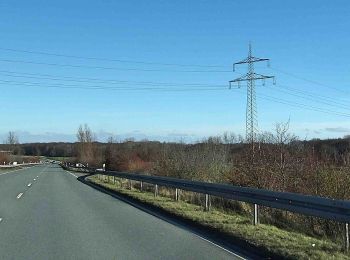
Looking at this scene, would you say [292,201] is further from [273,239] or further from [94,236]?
[94,236]

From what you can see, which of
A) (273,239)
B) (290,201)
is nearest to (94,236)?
(273,239)

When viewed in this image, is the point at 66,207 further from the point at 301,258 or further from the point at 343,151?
the point at 301,258

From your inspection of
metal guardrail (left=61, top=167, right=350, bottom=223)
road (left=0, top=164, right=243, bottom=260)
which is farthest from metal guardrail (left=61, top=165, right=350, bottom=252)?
road (left=0, top=164, right=243, bottom=260)

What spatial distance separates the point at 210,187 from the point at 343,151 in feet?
15.6

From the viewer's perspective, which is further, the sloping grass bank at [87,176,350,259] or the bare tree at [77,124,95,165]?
the bare tree at [77,124,95,165]

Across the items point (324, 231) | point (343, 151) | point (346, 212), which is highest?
point (343, 151)

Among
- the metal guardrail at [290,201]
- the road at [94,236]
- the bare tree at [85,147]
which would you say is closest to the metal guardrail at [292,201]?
the metal guardrail at [290,201]

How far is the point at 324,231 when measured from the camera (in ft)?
47.9

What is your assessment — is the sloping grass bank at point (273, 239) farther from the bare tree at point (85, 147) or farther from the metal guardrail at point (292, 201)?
the bare tree at point (85, 147)

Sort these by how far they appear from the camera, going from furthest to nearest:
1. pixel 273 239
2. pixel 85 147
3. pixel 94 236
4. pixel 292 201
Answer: pixel 85 147 → pixel 94 236 → pixel 292 201 → pixel 273 239

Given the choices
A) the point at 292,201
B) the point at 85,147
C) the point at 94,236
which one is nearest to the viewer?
the point at 292,201

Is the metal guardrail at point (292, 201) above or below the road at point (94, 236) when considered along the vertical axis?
above

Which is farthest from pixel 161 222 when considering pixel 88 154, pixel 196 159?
pixel 88 154

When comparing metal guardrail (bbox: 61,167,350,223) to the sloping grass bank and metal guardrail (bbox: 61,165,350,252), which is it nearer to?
metal guardrail (bbox: 61,165,350,252)
